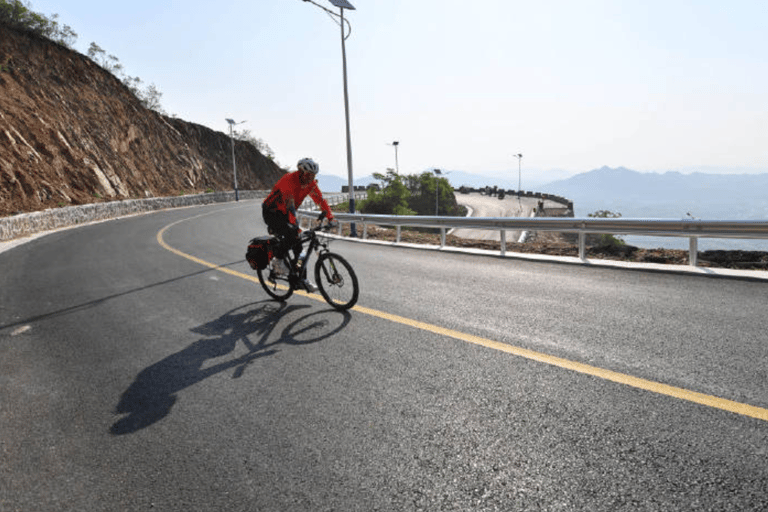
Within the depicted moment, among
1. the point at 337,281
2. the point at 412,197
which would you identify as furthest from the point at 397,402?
the point at 412,197

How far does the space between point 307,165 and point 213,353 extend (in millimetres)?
2738

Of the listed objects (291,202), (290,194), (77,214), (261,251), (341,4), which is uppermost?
(341,4)

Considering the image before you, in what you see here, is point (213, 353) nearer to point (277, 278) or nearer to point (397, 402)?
point (277, 278)

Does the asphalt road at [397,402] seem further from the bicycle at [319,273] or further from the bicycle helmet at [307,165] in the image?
the bicycle helmet at [307,165]

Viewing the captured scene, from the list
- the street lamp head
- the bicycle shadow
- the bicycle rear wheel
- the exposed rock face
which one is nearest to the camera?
the bicycle shadow

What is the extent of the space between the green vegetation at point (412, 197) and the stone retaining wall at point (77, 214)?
103 ft

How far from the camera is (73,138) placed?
34.8 metres

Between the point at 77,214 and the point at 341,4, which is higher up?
the point at 341,4

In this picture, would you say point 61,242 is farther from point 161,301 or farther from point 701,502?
point 701,502

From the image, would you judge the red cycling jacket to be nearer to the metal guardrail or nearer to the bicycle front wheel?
the bicycle front wheel

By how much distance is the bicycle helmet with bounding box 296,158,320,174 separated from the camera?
20.6 ft

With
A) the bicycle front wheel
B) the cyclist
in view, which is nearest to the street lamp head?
the cyclist

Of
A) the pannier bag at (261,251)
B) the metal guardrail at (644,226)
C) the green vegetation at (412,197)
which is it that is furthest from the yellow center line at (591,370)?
the green vegetation at (412,197)

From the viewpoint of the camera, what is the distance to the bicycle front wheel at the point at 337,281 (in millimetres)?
6219
